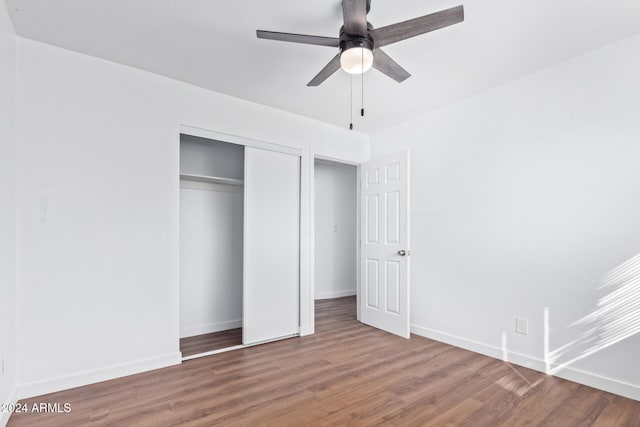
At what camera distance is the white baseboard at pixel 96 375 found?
235 cm

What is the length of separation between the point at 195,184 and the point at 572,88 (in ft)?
12.4

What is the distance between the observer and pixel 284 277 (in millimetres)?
3756

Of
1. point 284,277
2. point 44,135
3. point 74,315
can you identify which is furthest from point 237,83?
point 74,315

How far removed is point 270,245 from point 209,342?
122cm

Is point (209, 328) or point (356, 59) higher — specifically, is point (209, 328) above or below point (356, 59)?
below

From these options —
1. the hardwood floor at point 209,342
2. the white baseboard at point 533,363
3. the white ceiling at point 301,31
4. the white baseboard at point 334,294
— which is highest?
the white ceiling at point 301,31

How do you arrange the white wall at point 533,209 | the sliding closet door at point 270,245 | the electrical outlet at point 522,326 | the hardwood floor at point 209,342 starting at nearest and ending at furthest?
the white wall at point 533,209, the electrical outlet at point 522,326, the hardwood floor at point 209,342, the sliding closet door at point 270,245

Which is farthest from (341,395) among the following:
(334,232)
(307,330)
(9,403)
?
(334,232)

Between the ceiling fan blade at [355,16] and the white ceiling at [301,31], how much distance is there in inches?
11.7

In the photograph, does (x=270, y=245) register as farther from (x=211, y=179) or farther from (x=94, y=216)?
(x=94, y=216)

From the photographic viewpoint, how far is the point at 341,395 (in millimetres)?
2387

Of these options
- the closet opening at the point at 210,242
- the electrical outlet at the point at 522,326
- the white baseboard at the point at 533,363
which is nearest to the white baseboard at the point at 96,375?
the closet opening at the point at 210,242

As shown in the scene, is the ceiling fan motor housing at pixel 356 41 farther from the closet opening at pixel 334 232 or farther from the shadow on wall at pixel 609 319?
the closet opening at pixel 334 232

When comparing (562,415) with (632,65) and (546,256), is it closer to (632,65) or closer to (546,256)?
(546,256)
